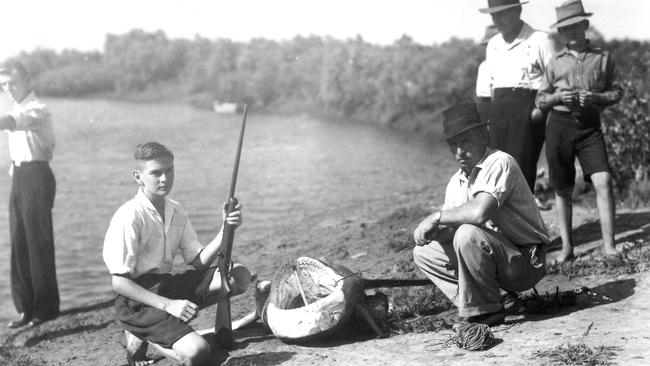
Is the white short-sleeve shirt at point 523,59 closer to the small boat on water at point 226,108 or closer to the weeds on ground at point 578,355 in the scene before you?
the weeds on ground at point 578,355

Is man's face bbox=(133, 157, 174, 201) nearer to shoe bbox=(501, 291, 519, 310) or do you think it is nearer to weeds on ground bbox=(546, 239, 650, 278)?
shoe bbox=(501, 291, 519, 310)

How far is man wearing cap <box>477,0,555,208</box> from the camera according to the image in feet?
19.5

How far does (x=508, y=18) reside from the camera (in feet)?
19.4

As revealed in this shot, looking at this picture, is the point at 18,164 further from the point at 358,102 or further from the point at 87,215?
the point at 358,102

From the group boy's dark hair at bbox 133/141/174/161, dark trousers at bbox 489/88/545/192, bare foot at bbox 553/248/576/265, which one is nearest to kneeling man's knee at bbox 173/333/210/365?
boy's dark hair at bbox 133/141/174/161

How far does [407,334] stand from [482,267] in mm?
620

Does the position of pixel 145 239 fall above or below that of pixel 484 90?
below

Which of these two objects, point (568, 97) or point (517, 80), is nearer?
point (568, 97)

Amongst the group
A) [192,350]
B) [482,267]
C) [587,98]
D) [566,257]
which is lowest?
[566,257]

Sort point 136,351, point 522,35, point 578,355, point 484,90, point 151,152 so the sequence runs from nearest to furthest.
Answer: point 578,355 → point 151,152 → point 136,351 → point 522,35 → point 484,90

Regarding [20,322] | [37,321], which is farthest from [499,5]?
[20,322]

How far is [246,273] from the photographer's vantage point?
4848 millimetres

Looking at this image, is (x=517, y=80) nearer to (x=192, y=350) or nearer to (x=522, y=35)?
(x=522, y=35)

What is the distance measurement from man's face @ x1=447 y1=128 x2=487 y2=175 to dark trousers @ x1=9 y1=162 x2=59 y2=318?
3.66 metres
